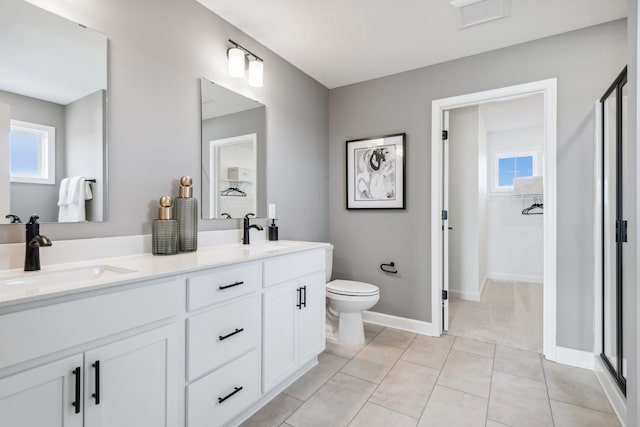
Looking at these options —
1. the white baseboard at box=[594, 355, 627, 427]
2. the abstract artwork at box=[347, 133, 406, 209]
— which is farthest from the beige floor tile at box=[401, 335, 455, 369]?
the abstract artwork at box=[347, 133, 406, 209]

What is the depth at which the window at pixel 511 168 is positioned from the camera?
494 centimetres

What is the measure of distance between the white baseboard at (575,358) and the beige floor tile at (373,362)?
1135 mm

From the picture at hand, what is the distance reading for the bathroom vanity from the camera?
887mm

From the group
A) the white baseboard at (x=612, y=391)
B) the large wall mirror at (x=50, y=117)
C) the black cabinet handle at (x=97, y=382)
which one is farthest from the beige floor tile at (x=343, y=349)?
the large wall mirror at (x=50, y=117)

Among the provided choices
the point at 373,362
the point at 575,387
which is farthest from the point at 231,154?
the point at 575,387

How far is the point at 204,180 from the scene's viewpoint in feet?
6.59

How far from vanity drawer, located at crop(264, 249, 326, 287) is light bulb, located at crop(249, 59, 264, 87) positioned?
131cm

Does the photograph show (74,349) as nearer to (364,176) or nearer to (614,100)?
(364,176)

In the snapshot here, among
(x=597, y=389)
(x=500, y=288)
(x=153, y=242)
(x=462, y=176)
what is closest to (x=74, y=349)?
(x=153, y=242)

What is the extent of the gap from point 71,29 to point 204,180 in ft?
3.09

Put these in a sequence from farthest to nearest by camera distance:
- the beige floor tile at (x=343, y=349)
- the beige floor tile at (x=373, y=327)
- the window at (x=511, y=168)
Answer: the window at (x=511, y=168) < the beige floor tile at (x=373, y=327) < the beige floor tile at (x=343, y=349)

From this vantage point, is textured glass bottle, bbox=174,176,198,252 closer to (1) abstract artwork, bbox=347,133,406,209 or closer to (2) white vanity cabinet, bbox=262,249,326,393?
(2) white vanity cabinet, bbox=262,249,326,393

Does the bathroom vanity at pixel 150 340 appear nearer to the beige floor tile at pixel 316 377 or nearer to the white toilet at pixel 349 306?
the beige floor tile at pixel 316 377

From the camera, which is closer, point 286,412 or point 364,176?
point 286,412
